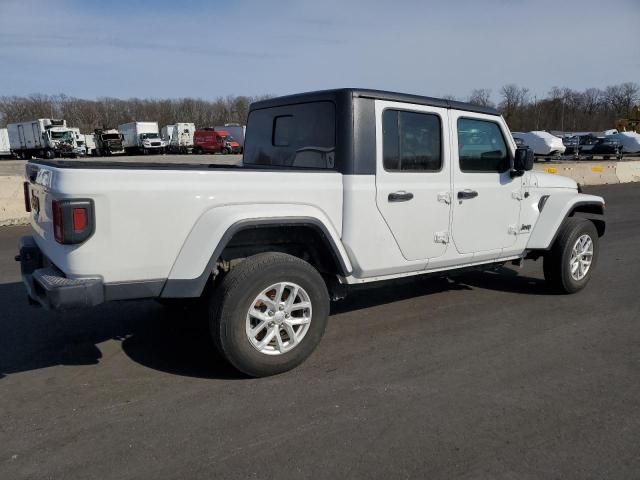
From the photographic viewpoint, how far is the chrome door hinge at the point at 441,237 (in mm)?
4594

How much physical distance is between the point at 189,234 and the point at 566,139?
4968cm

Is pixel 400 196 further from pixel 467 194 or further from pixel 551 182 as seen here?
pixel 551 182

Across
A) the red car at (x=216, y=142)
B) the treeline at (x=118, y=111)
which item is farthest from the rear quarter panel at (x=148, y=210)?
the treeline at (x=118, y=111)

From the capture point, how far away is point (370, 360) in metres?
4.08

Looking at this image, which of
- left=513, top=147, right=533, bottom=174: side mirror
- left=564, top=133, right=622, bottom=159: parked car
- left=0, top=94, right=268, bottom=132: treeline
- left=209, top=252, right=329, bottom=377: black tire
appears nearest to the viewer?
left=209, top=252, right=329, bottom=377: black tire

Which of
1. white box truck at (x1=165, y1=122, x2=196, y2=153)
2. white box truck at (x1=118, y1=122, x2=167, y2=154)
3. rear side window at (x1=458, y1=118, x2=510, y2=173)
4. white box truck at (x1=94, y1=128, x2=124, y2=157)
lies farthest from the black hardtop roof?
white box truck at (x1=165, y1=122, x2=196, y2=153)

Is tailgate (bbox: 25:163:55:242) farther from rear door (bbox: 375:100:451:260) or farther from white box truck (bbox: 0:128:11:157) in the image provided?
white box truck (bbox: 0:128:11:157)

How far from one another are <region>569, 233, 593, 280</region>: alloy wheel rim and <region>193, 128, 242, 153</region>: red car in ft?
148

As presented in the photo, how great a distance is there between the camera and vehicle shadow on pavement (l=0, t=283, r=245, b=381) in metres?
3.98

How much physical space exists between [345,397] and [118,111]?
10575 centimetres

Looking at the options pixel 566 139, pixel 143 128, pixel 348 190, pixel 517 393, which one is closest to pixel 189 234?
pixel 348 190

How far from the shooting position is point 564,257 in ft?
18.5

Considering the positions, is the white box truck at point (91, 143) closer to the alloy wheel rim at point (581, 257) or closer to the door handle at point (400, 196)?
the alloy wheel rim at point (581, 257)

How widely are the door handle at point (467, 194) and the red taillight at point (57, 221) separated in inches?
123
